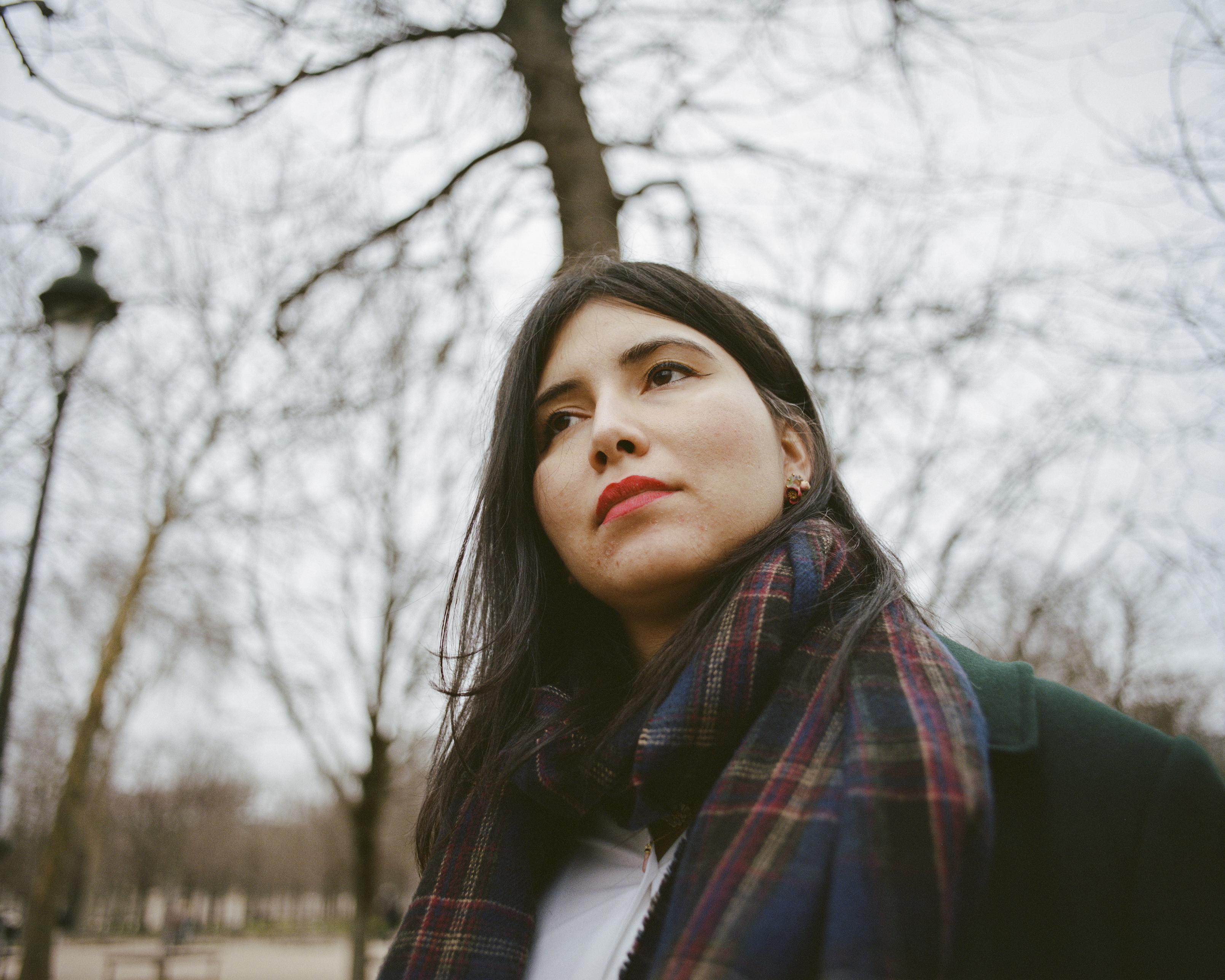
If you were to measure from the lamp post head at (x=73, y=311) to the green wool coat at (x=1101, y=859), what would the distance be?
682 centimetres

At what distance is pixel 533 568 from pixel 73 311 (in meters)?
5.78

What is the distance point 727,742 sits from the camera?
127 centimetres

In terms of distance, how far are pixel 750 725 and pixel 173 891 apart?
41.0 meters

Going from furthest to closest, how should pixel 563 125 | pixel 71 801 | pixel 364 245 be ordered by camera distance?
pixel 71 801, pixel 364 245, pixel 563 125

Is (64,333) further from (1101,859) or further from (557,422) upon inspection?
(1101,859)

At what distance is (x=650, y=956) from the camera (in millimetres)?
1237

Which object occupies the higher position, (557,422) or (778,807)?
(557,422)

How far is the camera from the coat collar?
1131mm

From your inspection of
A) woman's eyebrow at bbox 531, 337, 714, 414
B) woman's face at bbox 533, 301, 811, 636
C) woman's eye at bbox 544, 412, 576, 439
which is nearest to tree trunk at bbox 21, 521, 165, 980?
woman's eye at bbox 544, 412, 576, 439

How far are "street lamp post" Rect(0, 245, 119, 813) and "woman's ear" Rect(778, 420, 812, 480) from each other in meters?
6.01

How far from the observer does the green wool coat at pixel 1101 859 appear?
3.25 ft

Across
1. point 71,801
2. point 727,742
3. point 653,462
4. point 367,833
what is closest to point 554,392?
point 653,462

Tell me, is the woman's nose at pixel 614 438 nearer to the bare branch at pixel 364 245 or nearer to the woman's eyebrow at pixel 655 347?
the woman's eyebrow at pixel 655 347

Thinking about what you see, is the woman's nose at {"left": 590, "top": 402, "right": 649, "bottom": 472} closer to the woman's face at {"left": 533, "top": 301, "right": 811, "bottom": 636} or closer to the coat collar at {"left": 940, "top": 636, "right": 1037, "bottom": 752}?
the woman's face at {"left": 533, "top": 301, "right": 811, "bottom": 636}
